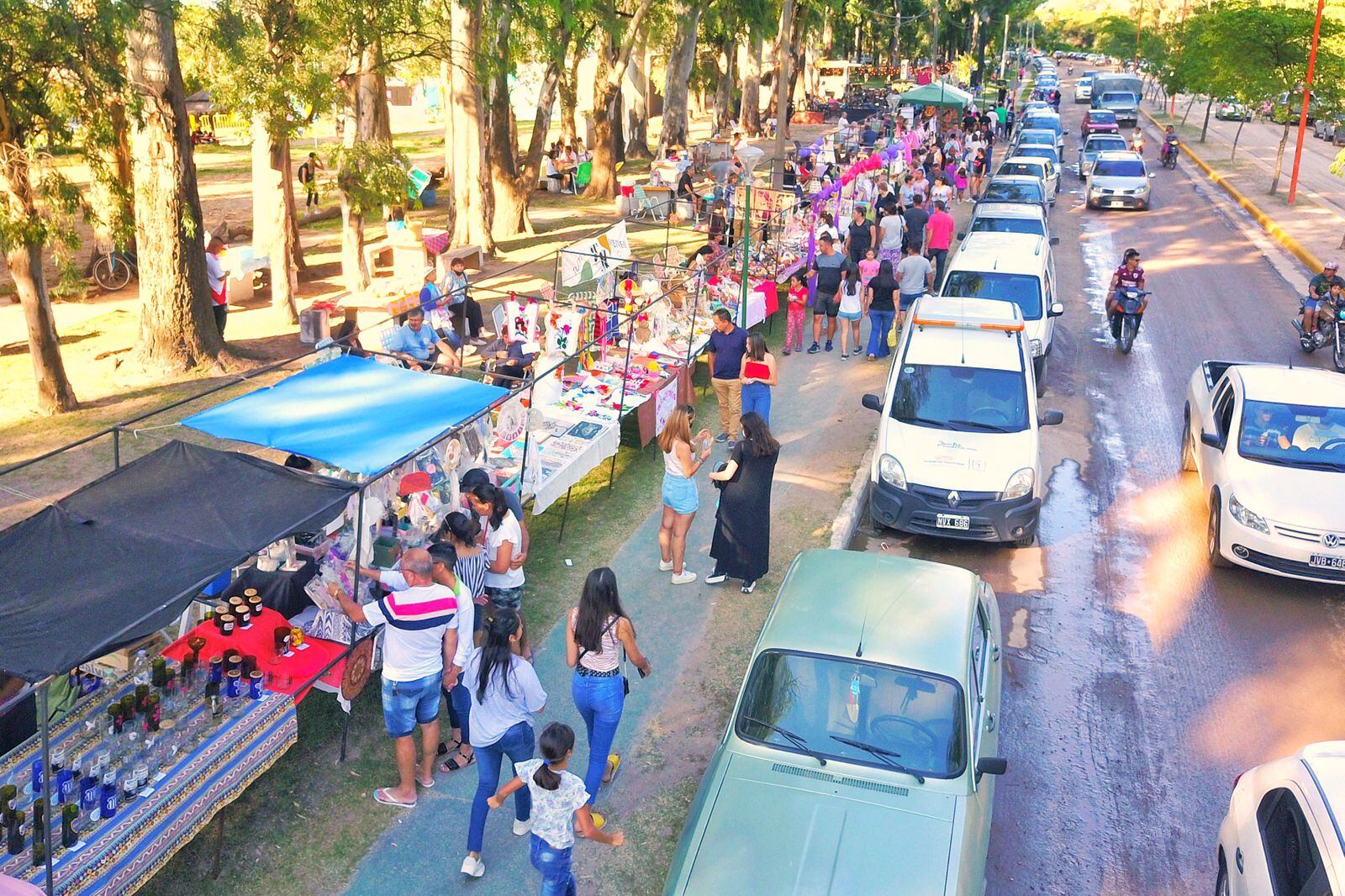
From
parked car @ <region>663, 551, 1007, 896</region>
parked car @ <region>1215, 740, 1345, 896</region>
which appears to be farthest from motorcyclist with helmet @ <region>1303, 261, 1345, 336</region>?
parked car @ <region>1215, 740, 1345, 896</region>

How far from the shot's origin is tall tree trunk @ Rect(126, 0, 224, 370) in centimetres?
1347

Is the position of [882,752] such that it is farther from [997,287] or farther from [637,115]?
[637,115]

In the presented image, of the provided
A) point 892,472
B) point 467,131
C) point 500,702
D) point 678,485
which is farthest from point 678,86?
point 500,702

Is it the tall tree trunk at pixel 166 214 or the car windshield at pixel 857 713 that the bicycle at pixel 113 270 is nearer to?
the tall tree trunk at pixel 166 214

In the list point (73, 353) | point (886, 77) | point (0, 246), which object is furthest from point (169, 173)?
point (886, 77)

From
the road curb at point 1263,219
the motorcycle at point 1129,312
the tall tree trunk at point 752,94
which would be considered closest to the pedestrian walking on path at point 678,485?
the motorcycle at point 1129,312

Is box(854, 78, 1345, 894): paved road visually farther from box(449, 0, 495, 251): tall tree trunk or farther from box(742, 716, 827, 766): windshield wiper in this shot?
box(449, 0, 495, 251): tall tree trunk

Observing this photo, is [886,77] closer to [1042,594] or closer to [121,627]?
[1042,594]

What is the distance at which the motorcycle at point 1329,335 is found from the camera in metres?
16.1

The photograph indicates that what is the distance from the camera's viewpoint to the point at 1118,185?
29.9 metres

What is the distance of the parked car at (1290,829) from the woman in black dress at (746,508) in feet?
13.5

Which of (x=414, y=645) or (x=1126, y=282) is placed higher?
(x=1126, y=282)

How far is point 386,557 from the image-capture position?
7.99 m

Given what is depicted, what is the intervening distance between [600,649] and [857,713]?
1470mm
